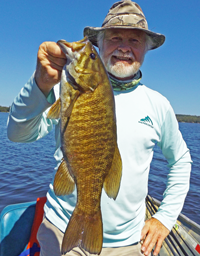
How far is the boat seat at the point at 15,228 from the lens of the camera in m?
3.47

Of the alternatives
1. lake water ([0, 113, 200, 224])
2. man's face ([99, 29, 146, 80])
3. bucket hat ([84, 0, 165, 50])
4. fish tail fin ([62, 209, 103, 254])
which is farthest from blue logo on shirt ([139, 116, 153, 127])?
lake water ([0, 113, 200, 224])

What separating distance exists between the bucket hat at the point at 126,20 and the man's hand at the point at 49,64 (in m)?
1.31

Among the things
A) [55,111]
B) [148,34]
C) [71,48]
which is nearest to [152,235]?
[55,111]

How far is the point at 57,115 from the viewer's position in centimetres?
184

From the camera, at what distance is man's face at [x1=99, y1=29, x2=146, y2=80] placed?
2869mm

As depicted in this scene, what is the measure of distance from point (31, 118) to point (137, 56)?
66.0 inches

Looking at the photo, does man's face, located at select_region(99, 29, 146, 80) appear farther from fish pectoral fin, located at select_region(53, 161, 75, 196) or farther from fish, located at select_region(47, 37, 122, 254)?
fish pectoral fin, located at select_region(53, 161, 75, 196)

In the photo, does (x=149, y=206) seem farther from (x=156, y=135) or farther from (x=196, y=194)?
(x=196, y=194)

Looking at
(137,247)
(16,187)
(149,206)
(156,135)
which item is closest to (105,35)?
(156,135)

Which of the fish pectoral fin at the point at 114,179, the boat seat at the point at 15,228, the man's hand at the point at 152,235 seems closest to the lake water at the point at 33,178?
the boat seat at the point at 15,228

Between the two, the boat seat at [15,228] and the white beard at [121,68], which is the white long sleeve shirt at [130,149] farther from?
the boat seat at [15,228]

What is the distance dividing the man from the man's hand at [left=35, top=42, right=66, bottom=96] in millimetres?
121

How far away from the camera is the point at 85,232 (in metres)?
1.97

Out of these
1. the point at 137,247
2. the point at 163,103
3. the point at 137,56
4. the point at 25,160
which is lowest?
the point at 25,160
